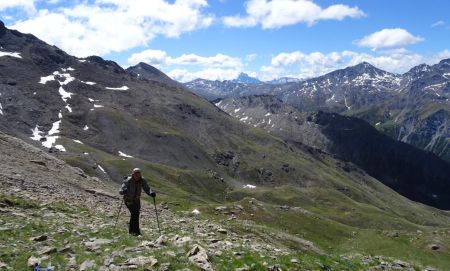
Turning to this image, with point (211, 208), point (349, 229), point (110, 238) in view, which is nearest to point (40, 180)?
point (110, 238)

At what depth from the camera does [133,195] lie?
83.9ft

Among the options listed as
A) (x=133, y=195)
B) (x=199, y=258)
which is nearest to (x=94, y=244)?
(x=199, y=258)

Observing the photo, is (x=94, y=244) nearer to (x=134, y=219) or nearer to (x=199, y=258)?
(x=199, y=258)

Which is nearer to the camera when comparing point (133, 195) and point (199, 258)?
point (199, 258)

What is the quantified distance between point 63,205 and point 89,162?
144921mm

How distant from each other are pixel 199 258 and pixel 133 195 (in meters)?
8.11

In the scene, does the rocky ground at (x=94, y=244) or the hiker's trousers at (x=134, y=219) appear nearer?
the rocky ground at (x=94, y=244)

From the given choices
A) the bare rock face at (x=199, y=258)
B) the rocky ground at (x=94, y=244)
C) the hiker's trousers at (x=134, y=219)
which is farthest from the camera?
the hiker's trousers at (x=134, y=219)

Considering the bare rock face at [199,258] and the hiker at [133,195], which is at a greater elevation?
the hiker at [133,195]

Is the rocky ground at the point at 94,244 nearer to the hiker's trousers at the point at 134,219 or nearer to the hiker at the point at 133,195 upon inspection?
the hiker's trousers at the point at 134,219

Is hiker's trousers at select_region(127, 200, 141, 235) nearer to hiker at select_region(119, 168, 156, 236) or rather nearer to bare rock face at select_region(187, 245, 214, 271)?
hiker at select_region(119, 168, 156, 236)

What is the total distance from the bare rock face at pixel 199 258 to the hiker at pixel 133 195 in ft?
21.4

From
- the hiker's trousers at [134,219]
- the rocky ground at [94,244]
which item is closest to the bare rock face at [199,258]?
the rocky ground at [94,244]

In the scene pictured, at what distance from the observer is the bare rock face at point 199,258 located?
59.0ft
